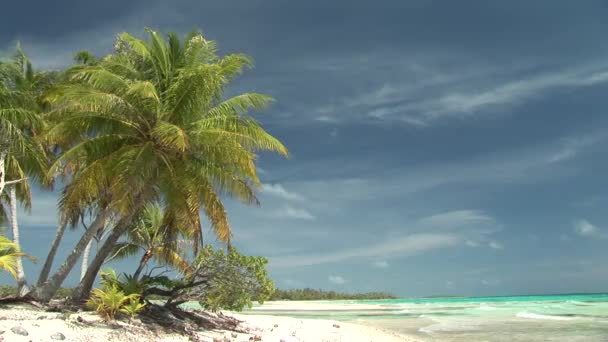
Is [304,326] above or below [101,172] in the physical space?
below

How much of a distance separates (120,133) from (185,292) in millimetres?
5167

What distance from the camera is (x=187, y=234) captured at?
16625mm

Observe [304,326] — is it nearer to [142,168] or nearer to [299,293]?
[142,168]

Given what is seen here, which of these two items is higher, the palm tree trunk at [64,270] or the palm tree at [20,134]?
the palm tree at [20,134]

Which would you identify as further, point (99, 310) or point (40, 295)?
point (40, 295)

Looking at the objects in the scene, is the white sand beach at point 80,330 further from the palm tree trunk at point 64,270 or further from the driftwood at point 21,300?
the palm tree trunk at point 64,270

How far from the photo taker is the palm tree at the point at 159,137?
13.3m

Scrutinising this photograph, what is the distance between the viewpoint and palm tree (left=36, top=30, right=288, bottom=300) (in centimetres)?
1330

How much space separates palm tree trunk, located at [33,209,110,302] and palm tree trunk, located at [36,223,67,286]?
2053mm

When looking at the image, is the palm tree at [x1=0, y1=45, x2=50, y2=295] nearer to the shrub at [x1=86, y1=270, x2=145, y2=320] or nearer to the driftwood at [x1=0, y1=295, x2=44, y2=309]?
the driftwood at [x1=0, y1=295, x2=44, y2=309]

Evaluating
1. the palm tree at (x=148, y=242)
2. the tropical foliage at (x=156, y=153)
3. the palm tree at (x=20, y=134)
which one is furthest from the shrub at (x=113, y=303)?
the palm tree at (x=148, y=242)

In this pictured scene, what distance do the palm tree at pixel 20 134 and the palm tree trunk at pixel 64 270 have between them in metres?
1.59

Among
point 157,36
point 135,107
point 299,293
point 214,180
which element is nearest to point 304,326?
point 214,180

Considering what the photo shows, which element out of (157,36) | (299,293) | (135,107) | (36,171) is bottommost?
(299,293)
